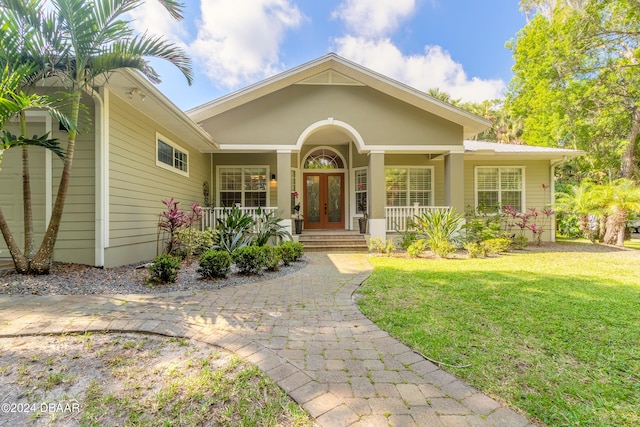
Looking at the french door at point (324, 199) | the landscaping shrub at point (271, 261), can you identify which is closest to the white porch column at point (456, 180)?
the french door at point (324, 199)

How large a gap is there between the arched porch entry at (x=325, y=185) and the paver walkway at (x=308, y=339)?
22.4ft

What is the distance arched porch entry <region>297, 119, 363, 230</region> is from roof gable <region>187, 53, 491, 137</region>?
9.27 feet

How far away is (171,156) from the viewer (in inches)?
301

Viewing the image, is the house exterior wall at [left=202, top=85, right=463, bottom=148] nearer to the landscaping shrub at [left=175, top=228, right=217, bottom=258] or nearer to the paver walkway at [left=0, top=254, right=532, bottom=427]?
the landscaping shrub at [left=175, top=228, right=217, bottom=258]

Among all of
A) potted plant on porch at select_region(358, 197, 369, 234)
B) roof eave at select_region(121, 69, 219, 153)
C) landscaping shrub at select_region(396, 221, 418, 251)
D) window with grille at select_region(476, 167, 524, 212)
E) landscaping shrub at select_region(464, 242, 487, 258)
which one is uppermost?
roof eave at select_region(121, 69, 219, 153)

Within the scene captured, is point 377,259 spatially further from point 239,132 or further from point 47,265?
point 47,265

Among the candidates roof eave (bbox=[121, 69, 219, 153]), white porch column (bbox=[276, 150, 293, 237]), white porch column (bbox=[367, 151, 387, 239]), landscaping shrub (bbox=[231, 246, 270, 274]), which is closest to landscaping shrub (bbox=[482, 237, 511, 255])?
white porch column (bbox=[367, 151, 387, 239])

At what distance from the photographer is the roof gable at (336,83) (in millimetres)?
8438

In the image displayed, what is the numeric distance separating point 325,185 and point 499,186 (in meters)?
6.85

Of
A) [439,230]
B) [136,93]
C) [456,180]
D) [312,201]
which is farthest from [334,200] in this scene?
[136,93]

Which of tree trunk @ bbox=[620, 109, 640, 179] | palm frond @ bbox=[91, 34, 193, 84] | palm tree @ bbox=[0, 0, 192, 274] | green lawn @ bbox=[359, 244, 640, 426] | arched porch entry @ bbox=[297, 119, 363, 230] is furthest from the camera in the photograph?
arched porch entry @ bbox=[297, 119, 363, 230]

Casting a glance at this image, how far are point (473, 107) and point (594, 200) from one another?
69.5 feet

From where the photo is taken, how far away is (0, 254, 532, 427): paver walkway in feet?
5.57

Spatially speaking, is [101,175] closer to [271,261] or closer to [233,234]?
[233,234]
